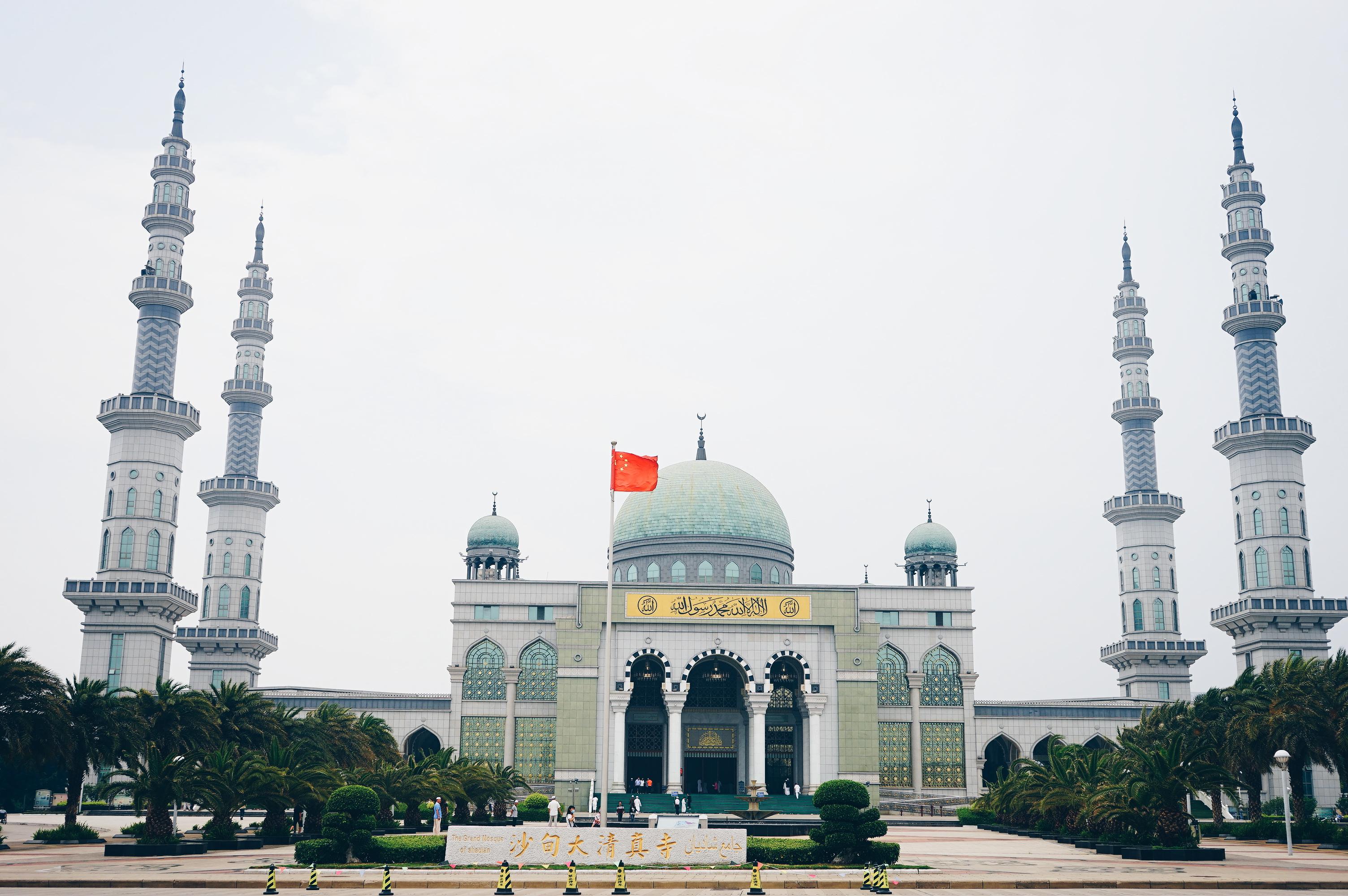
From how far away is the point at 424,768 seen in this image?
4391 cm

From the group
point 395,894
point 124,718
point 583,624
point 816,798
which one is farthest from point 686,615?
point 395,894

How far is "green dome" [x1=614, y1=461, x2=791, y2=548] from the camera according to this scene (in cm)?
7381

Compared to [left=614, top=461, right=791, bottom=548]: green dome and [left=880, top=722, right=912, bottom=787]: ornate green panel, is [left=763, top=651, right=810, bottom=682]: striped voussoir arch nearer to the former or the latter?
[left=880, top=722, right=912, bottom=787]: ornate green panel

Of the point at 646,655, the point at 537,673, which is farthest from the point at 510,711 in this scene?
the point at 646,655

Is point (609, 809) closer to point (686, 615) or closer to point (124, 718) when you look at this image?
point (686, 615)

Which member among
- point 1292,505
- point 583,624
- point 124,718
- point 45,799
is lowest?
point 45,799

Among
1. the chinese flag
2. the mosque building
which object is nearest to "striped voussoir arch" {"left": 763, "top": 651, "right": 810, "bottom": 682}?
the mosque building

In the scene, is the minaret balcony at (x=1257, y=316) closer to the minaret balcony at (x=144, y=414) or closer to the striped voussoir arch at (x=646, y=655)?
the striped voussoir arch at (x=646, y=655)

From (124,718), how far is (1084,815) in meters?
32.3

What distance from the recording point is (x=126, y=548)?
210 feet

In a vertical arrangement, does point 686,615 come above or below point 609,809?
above

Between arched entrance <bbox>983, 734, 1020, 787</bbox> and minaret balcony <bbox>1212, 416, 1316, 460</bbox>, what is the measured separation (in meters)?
20.7

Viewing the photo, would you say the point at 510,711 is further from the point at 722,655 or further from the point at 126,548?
the point at 126,548

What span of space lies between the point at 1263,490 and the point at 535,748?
136 feet
